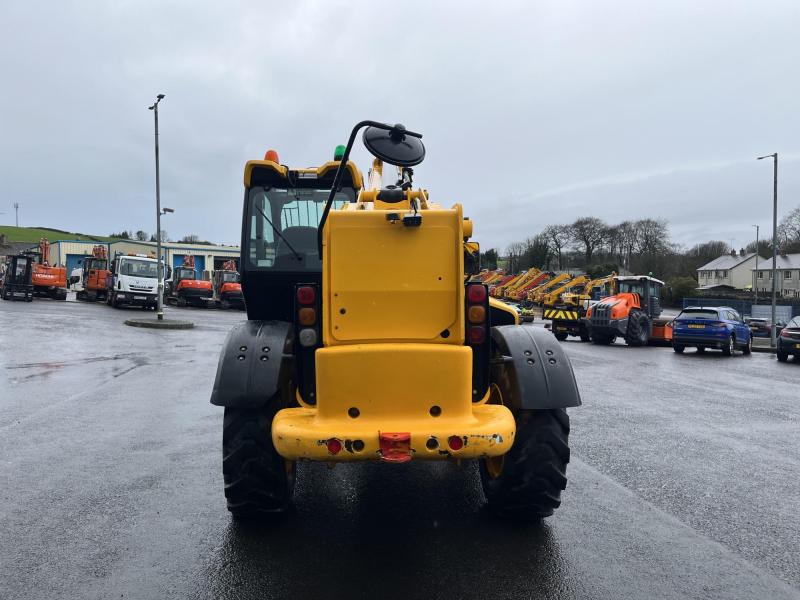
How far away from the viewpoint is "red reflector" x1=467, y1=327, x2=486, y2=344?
3953 mm

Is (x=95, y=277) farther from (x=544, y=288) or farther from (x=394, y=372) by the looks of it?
(x=394, y=372)

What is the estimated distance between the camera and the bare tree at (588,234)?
254ft

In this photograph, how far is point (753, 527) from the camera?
4.34m

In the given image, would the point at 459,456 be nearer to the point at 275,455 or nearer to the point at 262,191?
the point at 275,455

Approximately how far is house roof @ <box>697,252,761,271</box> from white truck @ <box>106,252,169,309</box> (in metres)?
82.9

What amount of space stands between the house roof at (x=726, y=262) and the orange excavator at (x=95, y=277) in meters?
82.7

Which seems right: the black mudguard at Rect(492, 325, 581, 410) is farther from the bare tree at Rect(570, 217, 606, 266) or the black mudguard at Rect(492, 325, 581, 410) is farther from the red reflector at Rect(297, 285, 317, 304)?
the bare tree at Rect(570, 217, 606, 266)

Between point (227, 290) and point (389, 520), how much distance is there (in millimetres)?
33158

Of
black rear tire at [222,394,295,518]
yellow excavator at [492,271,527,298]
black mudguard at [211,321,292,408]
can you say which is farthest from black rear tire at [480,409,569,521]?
yellow excavator at [492,271,527,298]

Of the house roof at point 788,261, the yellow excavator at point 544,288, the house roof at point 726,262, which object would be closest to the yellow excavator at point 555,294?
the yellow excavator at point 544,288

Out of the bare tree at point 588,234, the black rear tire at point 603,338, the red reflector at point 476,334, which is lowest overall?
the black rear tire at point 603,338

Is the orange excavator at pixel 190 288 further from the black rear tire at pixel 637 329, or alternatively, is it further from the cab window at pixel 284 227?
the cab window at pixel 284 227

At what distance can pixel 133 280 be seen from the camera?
3055 centimetres

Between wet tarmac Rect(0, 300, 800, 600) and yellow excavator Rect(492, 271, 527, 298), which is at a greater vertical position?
yellow excavator Rect(492, 271, 527, 298)
